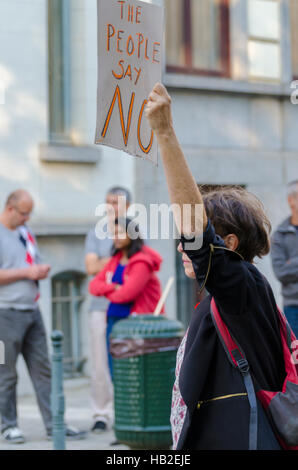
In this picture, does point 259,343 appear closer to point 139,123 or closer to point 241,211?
point 241,211

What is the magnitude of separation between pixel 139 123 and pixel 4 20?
7.38 metres

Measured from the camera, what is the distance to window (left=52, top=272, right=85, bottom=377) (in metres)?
10.3

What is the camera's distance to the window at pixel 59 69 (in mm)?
10094

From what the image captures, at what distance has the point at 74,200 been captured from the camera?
10062 millimetres

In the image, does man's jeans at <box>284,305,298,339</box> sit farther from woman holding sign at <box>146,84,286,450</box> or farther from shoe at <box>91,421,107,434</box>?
woman holding sign at <box>146,84,286,450</box>

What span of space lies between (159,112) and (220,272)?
0.44m

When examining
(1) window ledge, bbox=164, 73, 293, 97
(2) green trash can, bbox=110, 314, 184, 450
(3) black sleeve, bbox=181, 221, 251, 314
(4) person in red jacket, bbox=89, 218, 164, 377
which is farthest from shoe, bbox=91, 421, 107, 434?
(3) black sleeve, bbox=181, 221, 251, 314

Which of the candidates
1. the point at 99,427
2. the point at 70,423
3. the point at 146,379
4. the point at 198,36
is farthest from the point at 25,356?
the point at 198,36

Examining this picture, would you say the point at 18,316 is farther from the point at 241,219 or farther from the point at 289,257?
the point at 241,219

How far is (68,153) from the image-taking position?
9.99 m

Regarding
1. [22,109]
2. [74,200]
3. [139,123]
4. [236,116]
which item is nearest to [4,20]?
[22,109]

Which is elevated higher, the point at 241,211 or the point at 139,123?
the point at 139,123

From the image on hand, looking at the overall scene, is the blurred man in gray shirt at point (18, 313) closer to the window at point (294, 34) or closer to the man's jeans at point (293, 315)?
the man's jeans at point (293, 315)

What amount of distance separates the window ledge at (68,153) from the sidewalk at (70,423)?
96.4 inches
